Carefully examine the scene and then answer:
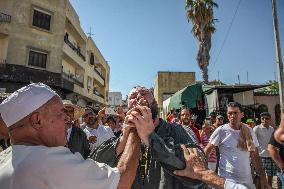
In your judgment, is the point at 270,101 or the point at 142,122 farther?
the point at 270,101

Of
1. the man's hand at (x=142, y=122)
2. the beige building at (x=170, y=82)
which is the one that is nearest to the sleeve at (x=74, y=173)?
Result: the man's hand at (x=142, y=122)

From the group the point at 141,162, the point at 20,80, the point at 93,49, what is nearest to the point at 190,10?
the point at 20,80

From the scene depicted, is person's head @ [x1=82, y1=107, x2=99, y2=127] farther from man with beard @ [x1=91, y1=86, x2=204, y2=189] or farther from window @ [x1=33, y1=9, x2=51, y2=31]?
window @ [x1=33, y1=9, x2=51, y2=31]

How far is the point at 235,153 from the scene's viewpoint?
5.30 metres

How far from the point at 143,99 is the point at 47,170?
1.43 meters

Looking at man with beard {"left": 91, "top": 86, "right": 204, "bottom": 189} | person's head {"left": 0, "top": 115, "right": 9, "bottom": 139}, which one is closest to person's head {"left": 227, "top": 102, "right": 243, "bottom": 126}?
man with beard {"left": 91, "top": 86, "right": 204, "bottom": 189}

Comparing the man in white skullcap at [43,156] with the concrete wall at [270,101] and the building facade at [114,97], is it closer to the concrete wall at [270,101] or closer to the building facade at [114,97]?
the concrete wall at [270,101]

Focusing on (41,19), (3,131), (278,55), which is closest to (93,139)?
(3,131)

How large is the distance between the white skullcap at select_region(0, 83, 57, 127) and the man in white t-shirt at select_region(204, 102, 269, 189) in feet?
13.8

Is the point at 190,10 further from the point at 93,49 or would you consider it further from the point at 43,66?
the point at 93,49

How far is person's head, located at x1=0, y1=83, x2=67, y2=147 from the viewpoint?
173 cm

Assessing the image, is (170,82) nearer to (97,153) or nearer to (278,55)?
(278,55)

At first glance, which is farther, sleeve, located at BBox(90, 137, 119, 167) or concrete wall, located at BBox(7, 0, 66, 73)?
concrete wall, located at BBox(7, 0, 66, 73)

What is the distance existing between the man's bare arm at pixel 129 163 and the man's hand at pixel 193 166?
37cm
